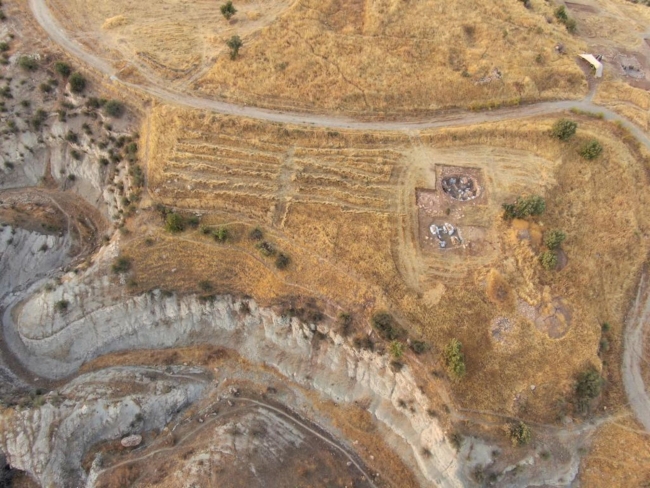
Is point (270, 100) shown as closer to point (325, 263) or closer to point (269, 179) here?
point (269, 179)

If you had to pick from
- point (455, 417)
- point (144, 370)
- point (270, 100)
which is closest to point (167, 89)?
point (270, 100)

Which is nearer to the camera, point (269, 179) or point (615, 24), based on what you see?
point (269, 179)

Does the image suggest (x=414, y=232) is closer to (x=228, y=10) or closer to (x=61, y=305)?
(x=61, y=305)

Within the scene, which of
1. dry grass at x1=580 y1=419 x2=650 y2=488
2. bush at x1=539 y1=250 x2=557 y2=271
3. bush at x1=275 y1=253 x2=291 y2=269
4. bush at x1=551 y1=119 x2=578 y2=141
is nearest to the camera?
dry grass at x1=580 y1=419 x2=650 y2=488

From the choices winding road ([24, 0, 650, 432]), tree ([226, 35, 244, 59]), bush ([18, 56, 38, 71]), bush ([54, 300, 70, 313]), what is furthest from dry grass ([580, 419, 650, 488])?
bush ([18, 56, 38, 71])

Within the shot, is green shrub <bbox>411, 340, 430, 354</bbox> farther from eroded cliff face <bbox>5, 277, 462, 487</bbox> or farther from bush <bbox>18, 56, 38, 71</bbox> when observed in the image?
bush <bbox>18, 56, 38, 71</bbox>
